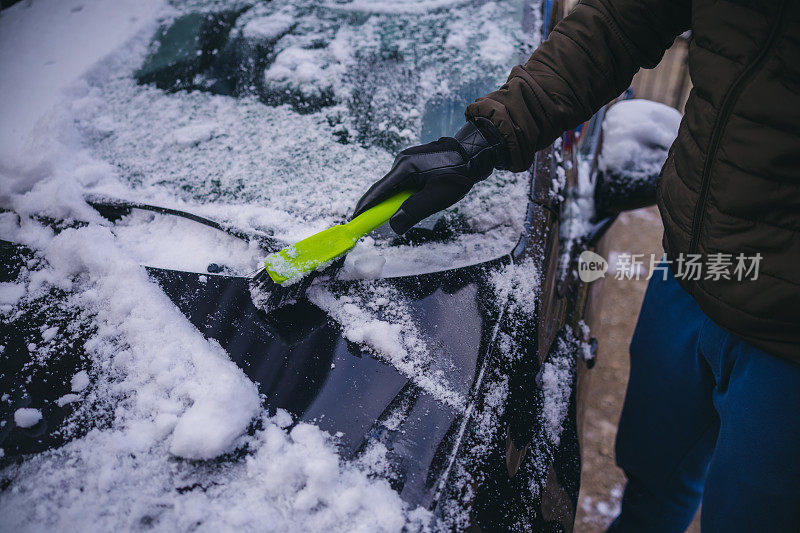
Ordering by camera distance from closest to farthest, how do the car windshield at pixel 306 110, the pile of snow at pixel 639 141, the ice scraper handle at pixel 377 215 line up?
1. the ice scraper handle at pixel 377 215
2. the car windshield at pixel 306 110
3. the pile of snow at pixel 639 141

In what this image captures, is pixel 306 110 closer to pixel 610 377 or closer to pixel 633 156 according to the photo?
pixel 633 156

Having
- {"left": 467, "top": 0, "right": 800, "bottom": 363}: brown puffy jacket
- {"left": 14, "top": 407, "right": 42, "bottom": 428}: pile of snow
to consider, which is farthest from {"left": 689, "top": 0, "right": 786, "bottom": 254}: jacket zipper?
{"left": 14, "top": 407, "right": 42, "bottom": 428}: pile of snow

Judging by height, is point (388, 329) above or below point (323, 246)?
below

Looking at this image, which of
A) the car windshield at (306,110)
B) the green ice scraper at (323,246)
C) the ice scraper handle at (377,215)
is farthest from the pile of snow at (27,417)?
the ice scraper handle at (377,215)

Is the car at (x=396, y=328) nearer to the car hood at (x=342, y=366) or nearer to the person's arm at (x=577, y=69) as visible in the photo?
the car hood at (x=342, y=366)

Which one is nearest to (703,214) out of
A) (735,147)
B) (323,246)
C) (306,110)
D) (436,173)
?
(735,147)

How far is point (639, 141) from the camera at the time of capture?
1.94 m

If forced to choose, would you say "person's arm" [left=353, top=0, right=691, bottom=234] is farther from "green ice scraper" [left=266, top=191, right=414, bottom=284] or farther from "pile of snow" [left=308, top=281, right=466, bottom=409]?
"pile of snow" [left=308, top=281, right=466, bottom=409]

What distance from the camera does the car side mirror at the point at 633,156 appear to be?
192cm

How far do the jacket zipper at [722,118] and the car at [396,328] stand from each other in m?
0.46

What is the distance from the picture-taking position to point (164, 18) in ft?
6.82

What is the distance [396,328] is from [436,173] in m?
0.45

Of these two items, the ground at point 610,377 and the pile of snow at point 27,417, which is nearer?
the pile of snow at point 27,417

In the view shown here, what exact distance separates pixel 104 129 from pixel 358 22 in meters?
1.12
